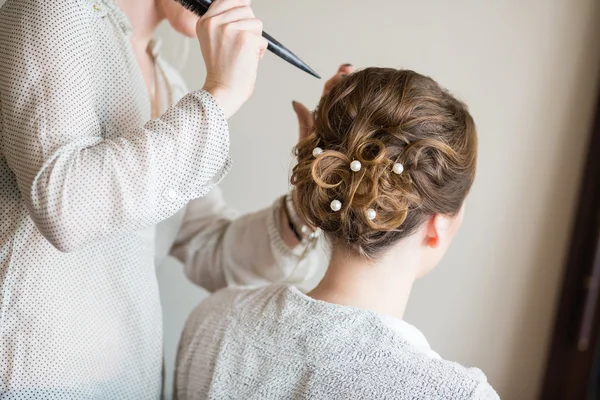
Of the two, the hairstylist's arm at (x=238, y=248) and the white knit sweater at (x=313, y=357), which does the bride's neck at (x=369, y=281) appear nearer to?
the white knit sweater at (x=313, y=357)

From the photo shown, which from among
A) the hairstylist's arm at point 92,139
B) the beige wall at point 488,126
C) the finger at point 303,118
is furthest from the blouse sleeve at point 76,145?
the beige wall at point 488,126

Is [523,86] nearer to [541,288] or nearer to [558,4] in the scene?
[558,4]

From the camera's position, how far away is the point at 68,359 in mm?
859

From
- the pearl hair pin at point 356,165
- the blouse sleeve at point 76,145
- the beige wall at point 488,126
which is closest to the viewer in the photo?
the blouse sleeve at point 76,145

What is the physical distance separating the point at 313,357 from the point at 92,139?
38 centimetres

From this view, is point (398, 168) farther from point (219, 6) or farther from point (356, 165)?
point (219, 6)

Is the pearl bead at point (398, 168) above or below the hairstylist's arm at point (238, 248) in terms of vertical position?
above

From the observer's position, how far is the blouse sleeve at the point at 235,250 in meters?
1.17

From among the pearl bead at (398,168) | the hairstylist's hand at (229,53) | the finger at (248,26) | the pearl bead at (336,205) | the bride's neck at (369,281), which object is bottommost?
the bride's neck at (369,281)

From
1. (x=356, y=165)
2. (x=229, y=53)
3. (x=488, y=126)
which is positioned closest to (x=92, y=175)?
(x=229, y=53)

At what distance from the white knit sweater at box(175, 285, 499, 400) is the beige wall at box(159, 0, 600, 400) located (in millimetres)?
495

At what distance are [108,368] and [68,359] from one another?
7cm

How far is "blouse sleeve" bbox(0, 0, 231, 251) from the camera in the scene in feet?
2.33

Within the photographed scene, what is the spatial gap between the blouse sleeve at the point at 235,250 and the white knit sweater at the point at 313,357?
216 millimetres
